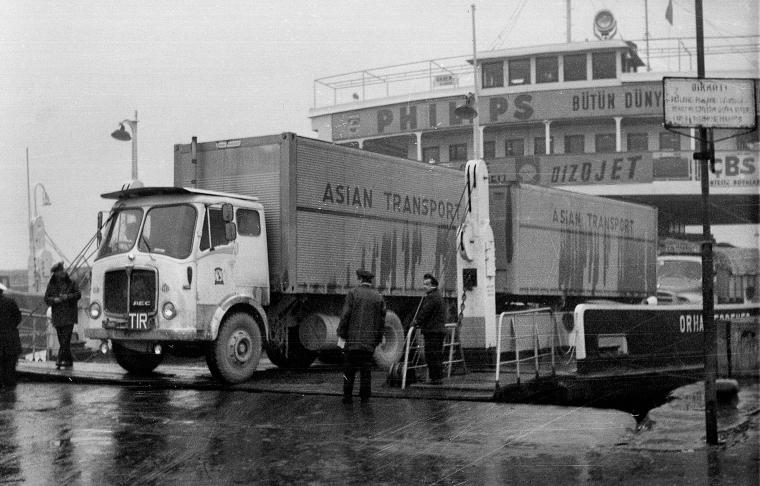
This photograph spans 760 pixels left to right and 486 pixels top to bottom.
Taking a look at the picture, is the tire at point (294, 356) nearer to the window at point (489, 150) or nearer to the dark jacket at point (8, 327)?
the dark jacket at point (8, 327)

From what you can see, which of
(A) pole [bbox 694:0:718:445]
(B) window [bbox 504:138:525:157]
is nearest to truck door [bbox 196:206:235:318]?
(A) pole [bbox 694:0:718:445]

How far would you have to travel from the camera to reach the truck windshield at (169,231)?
1304 cm

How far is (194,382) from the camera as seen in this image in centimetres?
1347

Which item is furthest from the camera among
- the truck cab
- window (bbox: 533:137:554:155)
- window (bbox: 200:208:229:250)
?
window (bbox: 533:137:554:155)

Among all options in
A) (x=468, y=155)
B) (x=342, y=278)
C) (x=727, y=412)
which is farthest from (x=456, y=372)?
(x=468, y=155)

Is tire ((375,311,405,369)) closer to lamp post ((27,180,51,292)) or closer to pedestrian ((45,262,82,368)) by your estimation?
pedestrian ((45,262,82,368))

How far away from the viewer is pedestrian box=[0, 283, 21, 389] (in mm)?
13062

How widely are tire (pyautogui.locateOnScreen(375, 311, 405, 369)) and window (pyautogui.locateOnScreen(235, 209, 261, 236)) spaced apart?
3083 mm

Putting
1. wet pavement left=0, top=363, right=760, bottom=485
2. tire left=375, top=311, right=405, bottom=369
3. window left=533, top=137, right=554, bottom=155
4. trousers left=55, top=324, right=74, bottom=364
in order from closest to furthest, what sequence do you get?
1. wet pavement left=0, top=363, right=760, bottom=485
2. trousers left=55, top=324, right=74, bottom=364
3. tire left=375, top=311, right=405, bottom=369
4. window left=533, top=137, right=554, bottom=155

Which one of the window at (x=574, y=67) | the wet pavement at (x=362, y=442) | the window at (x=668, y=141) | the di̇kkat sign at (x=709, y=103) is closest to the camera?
the wet pavement at (x=362, y=442)

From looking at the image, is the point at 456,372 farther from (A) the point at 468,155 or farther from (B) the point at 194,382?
(A) the point at 468,155

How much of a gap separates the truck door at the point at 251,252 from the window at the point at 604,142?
53.9 feet

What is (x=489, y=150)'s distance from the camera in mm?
28078

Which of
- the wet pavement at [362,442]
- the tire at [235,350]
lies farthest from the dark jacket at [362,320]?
the tire at [235,350]
